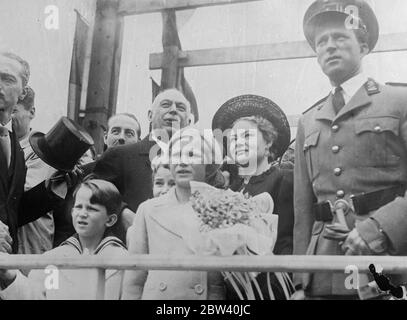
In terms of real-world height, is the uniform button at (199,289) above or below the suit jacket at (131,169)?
below

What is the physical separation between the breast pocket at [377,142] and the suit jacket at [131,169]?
36.2 inches

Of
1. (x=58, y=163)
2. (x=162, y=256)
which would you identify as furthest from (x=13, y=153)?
(x=162, y=256)

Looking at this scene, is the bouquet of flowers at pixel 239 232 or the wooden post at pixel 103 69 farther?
the wooden post at pixel 103 69

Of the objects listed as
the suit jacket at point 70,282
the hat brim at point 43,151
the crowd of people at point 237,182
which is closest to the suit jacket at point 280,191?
the crowd of people at point 237,182

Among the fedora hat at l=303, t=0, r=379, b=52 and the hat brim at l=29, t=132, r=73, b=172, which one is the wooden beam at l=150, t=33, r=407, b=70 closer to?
the fedora hat at l=303, t=0, r=379, b=52

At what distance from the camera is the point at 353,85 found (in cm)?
267

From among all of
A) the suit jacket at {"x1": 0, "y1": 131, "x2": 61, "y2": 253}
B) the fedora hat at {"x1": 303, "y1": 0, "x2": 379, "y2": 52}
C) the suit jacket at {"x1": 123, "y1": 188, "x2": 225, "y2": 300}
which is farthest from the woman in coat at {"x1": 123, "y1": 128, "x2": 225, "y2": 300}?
the fedora hat at {"x1": 303, "y1": 0, "x2": 379, "y2": 52}

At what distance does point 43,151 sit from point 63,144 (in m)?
0.12

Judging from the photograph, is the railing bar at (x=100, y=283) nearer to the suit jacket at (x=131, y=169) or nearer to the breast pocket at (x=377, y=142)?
the suit jacket at (x=131, y=169)

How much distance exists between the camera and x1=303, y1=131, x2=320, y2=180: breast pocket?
267cm

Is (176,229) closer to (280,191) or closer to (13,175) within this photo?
(280,191)

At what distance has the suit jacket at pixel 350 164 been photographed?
2.53 metres

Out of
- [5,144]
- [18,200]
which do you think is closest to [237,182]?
[18,200]

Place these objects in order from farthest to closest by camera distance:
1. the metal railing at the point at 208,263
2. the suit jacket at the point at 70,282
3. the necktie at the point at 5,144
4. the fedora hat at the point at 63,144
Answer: the necktie at the point at 5,144 → the fedora hat at the point at 63,144 → the suit jacket at the point at 70,282 → the metal railing at the point at 208,263
